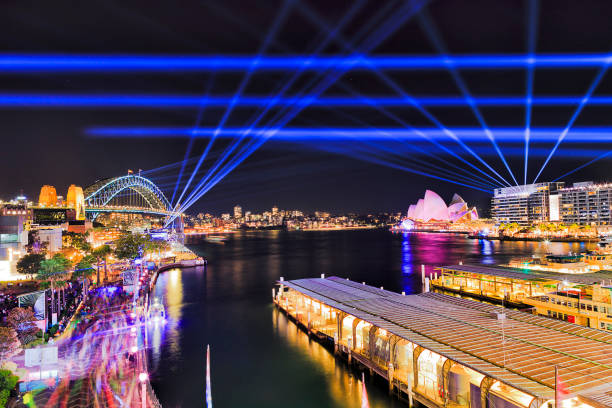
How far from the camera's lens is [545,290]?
1593 centimetres

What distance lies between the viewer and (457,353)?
6988 millimetres

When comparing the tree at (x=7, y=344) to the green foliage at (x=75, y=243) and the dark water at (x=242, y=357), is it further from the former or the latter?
the green foliage at (x=75, y=243)

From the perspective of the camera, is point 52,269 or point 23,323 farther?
point 52,269

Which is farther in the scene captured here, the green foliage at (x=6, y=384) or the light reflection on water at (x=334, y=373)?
the light reflection on water at (x=334, y=373)

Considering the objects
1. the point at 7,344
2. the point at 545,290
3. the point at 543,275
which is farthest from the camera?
the point at 543,275

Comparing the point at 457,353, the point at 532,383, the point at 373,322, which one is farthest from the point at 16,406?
the point at 532,383

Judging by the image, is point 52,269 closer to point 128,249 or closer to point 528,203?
point 128,249

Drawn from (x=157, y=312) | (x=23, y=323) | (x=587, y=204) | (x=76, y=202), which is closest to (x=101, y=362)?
(x=23, y=323)

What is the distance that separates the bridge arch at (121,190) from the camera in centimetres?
4600

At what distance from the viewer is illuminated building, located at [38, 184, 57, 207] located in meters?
42.5

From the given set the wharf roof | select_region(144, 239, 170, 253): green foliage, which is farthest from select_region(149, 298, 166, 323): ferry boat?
select_region(144, 239, 170, 253): green foliage

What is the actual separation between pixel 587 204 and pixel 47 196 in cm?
8092

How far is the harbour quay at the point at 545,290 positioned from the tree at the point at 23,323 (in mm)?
16556

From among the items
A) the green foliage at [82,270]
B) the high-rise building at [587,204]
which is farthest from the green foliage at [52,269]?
the high-rise building at [587,204]
